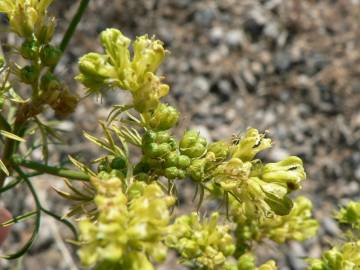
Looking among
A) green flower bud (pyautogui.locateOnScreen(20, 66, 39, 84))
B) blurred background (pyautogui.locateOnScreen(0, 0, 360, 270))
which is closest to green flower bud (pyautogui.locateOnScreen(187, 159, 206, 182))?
green flower bud (pyautogui.locateOnScreen(20, 66, 39, 84))

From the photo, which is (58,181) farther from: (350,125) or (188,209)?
(350,125)

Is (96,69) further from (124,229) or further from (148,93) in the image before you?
(124,229)

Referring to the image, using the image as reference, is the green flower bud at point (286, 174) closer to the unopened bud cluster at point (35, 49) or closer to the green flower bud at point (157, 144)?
the green flower bud at point (157, 144)

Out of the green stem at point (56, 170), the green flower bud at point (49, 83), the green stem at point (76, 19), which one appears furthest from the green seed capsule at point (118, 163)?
the green stem at point (76, 19)

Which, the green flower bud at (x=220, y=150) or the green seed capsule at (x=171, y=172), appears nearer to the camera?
the green seed capsule at (x=171, y=172)

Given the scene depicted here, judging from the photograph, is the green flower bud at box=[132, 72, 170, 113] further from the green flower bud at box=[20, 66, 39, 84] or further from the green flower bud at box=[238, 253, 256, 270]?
the green flower bud at box=[238, 253, 256, 270]
